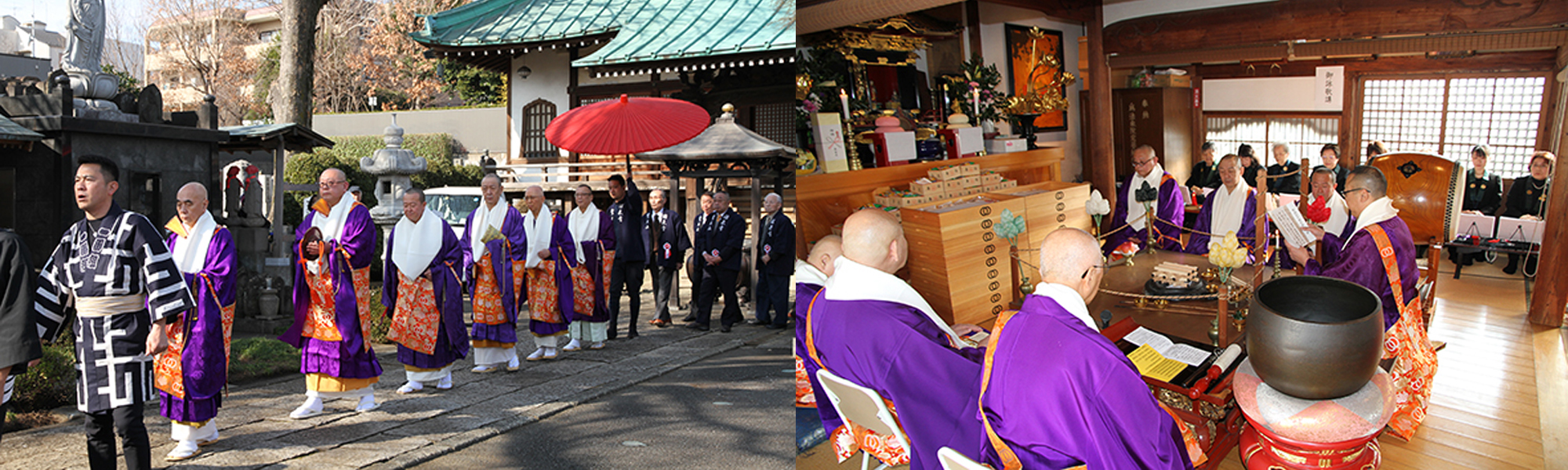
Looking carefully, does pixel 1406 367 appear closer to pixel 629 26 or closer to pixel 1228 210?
pixel 1228 210

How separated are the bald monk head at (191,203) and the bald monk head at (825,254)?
1.99 meters

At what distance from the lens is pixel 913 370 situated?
7.32ft

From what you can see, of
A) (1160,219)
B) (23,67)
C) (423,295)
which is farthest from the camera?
(423,295)

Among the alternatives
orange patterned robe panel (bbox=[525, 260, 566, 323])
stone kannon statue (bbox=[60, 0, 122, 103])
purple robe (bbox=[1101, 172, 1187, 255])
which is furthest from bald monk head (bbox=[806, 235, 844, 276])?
orange patterned robe panel (bbox=[525, 260, 566, 323])

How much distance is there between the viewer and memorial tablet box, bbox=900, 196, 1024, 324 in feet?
8.80

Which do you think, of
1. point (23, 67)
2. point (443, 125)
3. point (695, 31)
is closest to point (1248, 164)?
point (695, 31)

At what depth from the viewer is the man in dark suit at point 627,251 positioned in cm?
314

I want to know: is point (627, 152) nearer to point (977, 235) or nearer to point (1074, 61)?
point (977, 235)

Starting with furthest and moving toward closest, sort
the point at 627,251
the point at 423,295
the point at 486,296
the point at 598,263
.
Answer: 1. the point at 598,263
2. the point at 486,296
3. the point at 423,295
4. the point at 627,251

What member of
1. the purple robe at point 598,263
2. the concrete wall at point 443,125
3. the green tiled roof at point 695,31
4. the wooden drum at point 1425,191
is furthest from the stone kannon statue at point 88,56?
the wooden drum at point 1425,191

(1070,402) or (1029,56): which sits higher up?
(1029,56)

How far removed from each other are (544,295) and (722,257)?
106 inches

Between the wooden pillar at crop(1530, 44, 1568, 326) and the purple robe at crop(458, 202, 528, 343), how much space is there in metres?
4.43

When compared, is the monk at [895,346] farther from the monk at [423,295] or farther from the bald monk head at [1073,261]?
the monk at [423,295]
